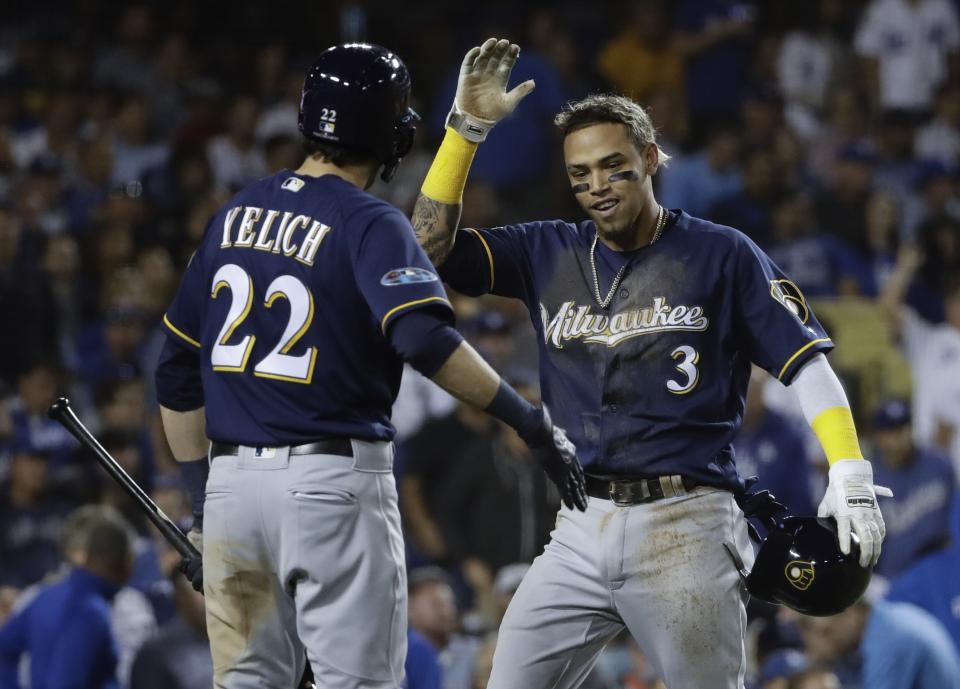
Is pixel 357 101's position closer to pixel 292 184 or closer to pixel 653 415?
pixel 292 184

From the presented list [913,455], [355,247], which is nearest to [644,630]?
[355,247]

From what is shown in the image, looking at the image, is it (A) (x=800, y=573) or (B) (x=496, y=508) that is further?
(B) (x=496, y=508)

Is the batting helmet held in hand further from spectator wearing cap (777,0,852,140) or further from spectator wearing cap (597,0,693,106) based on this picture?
spectator wearing cap (777,0,852,140)

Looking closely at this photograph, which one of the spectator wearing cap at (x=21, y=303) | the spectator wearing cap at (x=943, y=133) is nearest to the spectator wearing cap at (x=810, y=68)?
the spectator wearing cap at (x=943, y=133)

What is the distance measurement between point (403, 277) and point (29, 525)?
200 inches

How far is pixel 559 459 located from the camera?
12.3 feet

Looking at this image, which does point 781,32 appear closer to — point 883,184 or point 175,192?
point 883,184

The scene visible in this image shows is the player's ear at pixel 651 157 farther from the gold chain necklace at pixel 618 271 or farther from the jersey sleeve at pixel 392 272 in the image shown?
the jersey sleeve at pixel 392 272

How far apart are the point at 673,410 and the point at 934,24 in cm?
880

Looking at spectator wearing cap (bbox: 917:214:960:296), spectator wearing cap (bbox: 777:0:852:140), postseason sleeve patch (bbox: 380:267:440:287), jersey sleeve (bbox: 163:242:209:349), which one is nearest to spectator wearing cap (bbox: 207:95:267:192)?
spectator wearing cap (bbox: 777:0:852:140)

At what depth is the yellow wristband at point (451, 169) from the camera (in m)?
4.38

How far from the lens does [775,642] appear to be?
643 centimetres

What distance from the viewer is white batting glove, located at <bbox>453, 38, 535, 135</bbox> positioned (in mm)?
4371

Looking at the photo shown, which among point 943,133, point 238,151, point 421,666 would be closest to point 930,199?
point 943,133
